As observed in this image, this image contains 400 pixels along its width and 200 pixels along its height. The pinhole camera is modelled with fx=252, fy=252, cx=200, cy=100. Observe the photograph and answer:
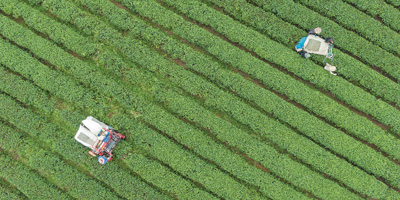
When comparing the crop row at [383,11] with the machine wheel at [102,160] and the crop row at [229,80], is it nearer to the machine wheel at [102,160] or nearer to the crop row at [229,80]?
the crop row at [229,80]

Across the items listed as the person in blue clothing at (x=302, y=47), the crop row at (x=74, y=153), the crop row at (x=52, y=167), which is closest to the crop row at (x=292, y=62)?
the person in blue clothing at (x=302, y=47)

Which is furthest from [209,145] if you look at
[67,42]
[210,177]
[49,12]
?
[49,12]

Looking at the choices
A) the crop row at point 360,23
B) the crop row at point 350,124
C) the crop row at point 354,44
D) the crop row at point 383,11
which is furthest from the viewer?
the crop row at point 383,11

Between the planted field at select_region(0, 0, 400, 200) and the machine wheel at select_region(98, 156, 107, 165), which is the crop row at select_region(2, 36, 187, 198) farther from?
the machine wheel at select_region(98, 156, 107, 165)

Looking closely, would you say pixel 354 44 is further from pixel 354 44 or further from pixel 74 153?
pixel 74 153

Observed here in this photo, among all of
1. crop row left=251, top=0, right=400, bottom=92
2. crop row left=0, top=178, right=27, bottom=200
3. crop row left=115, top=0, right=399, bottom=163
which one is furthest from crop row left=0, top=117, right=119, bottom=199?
crop row left=251, top=0, right=400, bottom=92

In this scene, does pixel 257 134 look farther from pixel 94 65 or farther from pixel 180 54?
pixel 94 65

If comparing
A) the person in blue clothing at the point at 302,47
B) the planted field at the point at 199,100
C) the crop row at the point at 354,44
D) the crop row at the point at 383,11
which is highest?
the crop row at the point at 383,11
